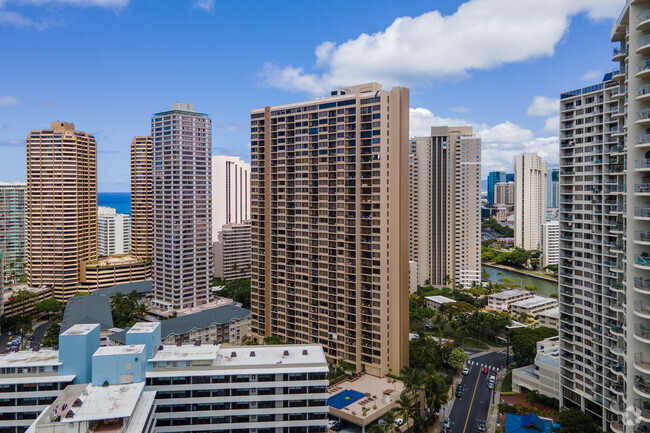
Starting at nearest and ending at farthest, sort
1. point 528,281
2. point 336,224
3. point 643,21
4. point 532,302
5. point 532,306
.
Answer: point 643,21 → point 336,224 → point 532,306 → point 532,302 → point 528,281

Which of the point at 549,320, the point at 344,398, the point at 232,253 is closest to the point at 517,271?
the point at 549,320

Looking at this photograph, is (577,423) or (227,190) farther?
(227,190)

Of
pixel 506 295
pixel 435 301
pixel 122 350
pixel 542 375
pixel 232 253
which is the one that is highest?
pixel 122 350

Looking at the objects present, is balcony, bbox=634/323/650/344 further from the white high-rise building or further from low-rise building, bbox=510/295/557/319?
the white high-rise building

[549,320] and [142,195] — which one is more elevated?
[142,195]

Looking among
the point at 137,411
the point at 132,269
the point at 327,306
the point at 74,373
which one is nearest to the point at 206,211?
the point at 132,269

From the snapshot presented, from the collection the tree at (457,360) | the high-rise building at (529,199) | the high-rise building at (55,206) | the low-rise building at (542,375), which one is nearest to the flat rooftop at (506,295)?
the low-rise building at (542,375)

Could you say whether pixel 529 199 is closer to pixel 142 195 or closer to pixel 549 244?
pixel 549 244

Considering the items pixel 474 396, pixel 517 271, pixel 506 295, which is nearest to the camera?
pixel 474 396

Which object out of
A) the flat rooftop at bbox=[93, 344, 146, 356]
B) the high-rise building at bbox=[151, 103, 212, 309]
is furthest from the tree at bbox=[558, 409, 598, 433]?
the high-rise building at bbox=[151, 103, 212, 309]
